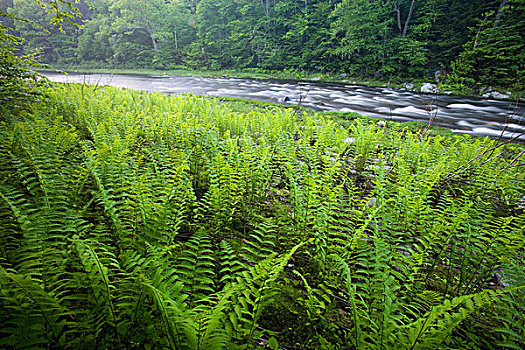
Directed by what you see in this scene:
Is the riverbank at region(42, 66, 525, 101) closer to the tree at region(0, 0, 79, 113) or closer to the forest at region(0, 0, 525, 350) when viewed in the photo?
the forest at region(0, 0, 525, 350)

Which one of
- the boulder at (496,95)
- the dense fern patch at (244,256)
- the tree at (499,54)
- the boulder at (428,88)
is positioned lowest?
the dense fern patch at (244,256)

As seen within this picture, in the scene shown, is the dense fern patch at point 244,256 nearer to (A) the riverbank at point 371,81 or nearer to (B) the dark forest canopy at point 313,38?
(A) the riverbank at point 371,81

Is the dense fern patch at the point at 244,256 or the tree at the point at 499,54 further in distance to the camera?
the tree at the point at 499,54

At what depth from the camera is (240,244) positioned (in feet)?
7.76

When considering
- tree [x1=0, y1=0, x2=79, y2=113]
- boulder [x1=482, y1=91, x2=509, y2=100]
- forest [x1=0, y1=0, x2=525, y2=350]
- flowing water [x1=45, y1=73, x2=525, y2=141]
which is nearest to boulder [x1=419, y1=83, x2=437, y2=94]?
flowing water [x1=45, y1=73, x2=525, y2=141]

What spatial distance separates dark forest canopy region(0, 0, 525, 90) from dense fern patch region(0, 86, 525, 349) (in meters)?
17.3

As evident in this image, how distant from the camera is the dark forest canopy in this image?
19453 mm

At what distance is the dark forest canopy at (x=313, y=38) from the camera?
19453 millimetres

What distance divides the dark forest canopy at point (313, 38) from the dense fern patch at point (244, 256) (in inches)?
681

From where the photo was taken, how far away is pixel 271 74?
3209cm

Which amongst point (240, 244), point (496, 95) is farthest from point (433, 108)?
point (240, 244)

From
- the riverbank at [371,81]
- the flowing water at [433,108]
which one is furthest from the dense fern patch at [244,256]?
the riverbank at [371,81]

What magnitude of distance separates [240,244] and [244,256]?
57cm

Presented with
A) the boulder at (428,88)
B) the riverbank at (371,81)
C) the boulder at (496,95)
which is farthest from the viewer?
the boulder at (428,88)
